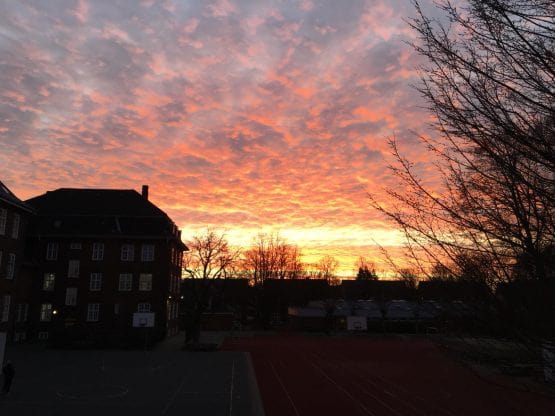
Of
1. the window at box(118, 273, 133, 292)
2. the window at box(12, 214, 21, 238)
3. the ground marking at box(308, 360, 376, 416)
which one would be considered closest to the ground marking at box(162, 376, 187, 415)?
the ground marking at box(308, 360, 376, 416)

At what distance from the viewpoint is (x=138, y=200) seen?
54.2 meters

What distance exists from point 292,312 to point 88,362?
162 ft

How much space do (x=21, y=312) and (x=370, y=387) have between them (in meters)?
37.1

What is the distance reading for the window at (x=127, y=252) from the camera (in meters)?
49.6

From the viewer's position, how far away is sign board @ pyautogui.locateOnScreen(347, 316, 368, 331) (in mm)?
70488

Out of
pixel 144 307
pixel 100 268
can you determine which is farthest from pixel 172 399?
pixel 100 268

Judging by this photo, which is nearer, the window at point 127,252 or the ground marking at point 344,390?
the ground marking at point 344,390

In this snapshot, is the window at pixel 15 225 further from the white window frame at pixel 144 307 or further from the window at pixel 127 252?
the white window frame at pixel 144 307

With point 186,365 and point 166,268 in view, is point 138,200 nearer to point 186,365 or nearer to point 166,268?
point 166,268

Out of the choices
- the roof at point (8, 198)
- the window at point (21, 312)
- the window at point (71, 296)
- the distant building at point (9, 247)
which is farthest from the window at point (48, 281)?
the roof at point (8, 198)

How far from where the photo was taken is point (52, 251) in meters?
49.5

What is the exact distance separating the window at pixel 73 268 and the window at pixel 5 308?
14.4 meters

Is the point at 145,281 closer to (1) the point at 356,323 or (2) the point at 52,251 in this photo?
(2) the point at 52,251

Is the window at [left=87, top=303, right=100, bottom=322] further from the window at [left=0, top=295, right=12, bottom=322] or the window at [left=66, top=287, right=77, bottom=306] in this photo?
the window at [left=0, top=295, right=12, bottom=322]
